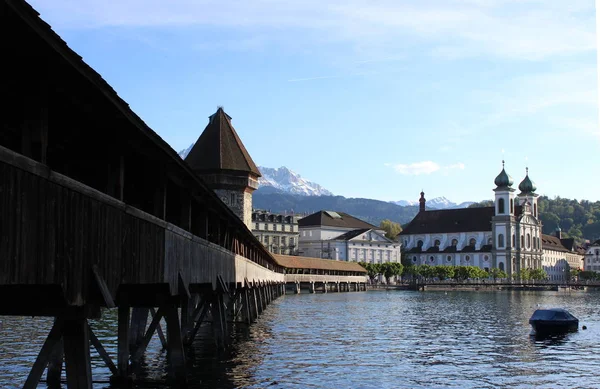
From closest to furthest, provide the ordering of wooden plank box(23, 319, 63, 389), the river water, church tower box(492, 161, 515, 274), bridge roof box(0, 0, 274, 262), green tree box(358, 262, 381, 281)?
bridge roof box(0, 0, 274, 262) → wooden plank box(23, 319, 63, 389) → the river water → green tree box(358, 262, 381, 281) → church tower box(492, 161, 515, 274)

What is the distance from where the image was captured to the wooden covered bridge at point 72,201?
990 centimetres

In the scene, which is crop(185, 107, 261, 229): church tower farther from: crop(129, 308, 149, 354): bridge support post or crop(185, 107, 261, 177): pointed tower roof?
crop(129, 308, 149, 354): bridge support post

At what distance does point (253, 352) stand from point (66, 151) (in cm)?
1785

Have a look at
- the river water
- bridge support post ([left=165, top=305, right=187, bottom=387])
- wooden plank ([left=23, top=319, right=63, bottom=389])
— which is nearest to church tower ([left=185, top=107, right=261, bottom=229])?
the river water

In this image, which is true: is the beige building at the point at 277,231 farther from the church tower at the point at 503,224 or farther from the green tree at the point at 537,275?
the green tree at the point at 537,275

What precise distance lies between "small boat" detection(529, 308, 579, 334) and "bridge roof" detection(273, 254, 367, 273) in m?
43.6

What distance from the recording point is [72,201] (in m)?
11.6

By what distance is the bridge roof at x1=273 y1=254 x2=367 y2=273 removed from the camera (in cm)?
9697

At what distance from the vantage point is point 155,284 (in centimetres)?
1689

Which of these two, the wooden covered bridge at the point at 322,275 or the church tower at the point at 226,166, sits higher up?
the church tower at the point at 226,166

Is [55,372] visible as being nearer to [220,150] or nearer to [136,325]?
[136,325]

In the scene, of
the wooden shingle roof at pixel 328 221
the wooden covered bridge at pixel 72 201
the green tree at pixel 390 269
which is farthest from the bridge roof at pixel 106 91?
the wooden shingle roof at pixel 328 221

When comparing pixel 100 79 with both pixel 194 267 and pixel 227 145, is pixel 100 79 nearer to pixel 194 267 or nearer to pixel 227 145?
pixel 194 267

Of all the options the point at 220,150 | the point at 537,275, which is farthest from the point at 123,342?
the point at 537,275
